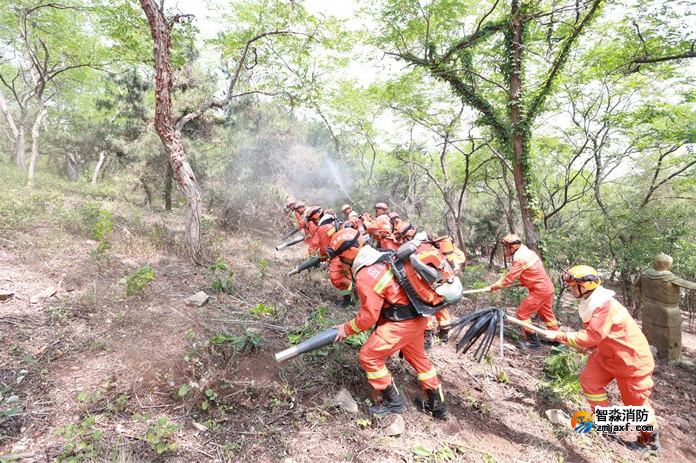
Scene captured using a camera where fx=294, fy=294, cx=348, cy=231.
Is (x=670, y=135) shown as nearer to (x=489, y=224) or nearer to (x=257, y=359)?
(x=489, y=224)

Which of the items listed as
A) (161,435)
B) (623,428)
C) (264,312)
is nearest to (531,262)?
(623,428)

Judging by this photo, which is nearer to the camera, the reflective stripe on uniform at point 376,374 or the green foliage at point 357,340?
the reflective stripe on uniform at point 376,374

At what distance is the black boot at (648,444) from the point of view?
312 centimetres

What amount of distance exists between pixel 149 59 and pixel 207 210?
6.11 meters

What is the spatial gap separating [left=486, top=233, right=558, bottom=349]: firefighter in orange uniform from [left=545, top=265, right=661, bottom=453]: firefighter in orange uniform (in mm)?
1858

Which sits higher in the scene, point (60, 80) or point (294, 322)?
point (60, 80)

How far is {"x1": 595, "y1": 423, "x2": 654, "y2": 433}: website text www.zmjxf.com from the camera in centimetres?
309

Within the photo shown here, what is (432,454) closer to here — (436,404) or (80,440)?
(436,404)

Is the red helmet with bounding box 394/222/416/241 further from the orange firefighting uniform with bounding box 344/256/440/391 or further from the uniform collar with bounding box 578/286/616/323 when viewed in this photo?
the orange firefighting uniform with bounding box 344/256/440/391

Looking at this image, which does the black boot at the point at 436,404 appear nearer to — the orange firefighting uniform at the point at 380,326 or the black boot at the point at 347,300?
the orange firefighting uniform at the point at 380,326

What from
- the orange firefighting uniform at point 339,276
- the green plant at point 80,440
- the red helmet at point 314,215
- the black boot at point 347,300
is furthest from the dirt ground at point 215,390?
the red helmet at point 314,215

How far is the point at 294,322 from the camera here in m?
4.29

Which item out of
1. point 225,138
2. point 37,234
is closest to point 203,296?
point 37,234

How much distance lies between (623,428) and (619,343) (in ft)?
3.28
